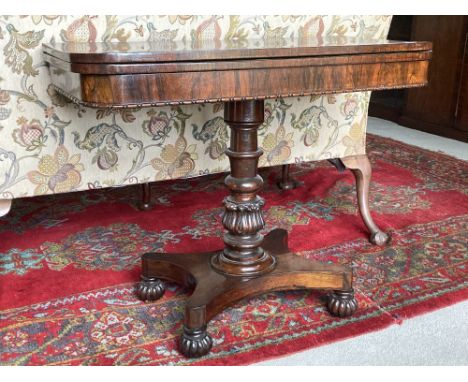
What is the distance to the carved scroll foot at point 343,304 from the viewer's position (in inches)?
56.3

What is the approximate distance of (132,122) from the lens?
1.55m

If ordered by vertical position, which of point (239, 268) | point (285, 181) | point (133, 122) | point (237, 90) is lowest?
point (285, 181)

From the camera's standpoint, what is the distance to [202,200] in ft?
7.73

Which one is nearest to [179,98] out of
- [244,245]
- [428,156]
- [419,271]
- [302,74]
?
[302,74]

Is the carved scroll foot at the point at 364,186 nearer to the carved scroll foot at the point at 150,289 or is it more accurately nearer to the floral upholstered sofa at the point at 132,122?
the floral upholstered sofa at the point at 132,122

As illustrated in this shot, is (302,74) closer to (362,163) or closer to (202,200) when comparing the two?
(362,163)

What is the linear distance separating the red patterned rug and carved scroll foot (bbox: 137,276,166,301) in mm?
21

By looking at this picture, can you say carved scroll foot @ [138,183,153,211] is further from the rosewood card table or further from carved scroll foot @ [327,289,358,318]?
carved scroll foot @ [327,289,358,318]

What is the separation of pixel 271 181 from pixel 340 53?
146cm

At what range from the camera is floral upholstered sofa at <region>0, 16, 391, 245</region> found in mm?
1370

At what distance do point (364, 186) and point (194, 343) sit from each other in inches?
36.3

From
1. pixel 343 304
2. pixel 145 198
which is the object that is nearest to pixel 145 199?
pixel 145 198

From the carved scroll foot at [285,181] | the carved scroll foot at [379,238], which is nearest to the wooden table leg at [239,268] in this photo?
the carved scroll foot at [379,238]

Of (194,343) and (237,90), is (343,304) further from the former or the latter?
(237,90)
